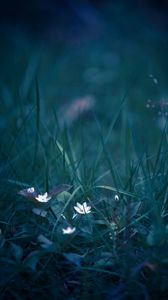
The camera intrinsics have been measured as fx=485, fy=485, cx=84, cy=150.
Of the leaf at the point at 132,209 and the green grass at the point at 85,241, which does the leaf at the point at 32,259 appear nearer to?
the green grass at the point at 85,241

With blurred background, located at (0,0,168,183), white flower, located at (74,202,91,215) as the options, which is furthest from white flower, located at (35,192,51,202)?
blurred background, located at (0,0,168,183)

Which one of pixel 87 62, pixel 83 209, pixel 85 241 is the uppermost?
pixel 87 62

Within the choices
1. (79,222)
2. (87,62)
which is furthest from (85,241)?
(87,62)

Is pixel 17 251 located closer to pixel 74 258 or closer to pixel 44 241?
pixel 44 241

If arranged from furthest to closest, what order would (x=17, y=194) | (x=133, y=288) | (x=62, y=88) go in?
(x=62, y=88), (x=17, y=194), (x=133, y=288)

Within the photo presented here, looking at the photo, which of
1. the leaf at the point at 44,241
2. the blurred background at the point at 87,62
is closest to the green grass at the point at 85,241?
the leaf at the point at 44,241

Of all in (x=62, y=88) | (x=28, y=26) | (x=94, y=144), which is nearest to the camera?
(x=94, y=144)

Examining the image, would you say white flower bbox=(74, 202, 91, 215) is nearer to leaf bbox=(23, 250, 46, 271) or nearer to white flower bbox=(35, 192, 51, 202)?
white flower bbox=(35, 192, 51, 202)

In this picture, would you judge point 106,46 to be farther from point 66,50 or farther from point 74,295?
point 74,295

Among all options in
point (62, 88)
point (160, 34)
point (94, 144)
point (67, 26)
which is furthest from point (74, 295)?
point (67, 26)
